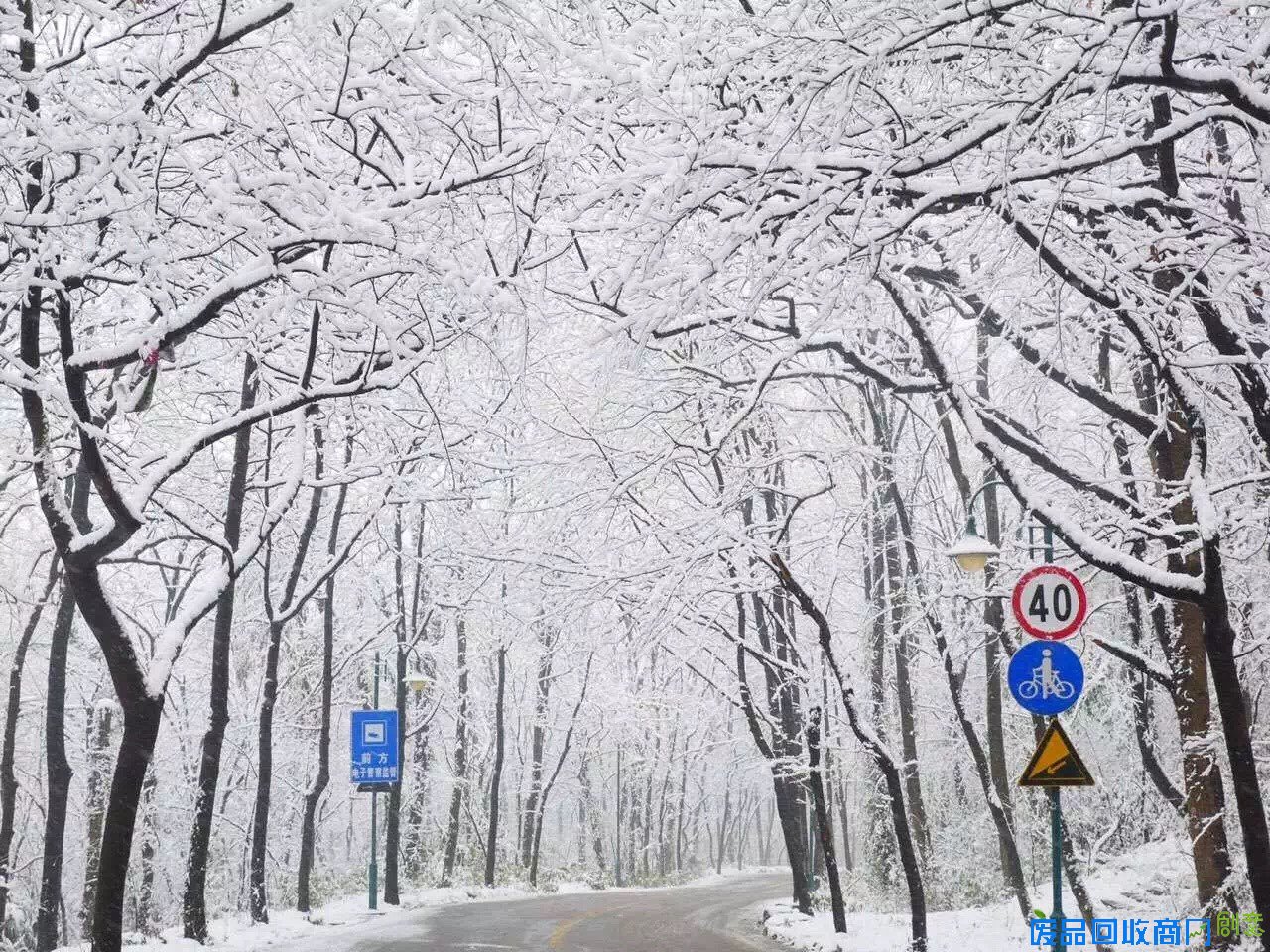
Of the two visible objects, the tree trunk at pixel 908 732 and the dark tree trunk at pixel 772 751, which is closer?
the dark tree trunk at pixel 772 751

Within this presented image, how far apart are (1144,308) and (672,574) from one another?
6318 mm

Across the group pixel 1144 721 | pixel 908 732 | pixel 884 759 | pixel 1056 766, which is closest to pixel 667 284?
pixel 1056 766

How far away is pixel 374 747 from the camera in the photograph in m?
22.4

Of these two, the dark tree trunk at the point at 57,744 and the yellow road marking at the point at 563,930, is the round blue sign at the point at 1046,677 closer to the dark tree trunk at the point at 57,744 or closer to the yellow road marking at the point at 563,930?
the yellow road marking at the point at 563,930

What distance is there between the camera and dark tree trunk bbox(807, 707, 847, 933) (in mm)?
16172

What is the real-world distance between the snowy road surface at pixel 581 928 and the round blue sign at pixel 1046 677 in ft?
26.3

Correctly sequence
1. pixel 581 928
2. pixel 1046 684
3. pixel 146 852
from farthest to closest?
pixel 146 852 < pixel 581 928 < pixel 1046 684

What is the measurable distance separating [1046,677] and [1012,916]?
9504mm

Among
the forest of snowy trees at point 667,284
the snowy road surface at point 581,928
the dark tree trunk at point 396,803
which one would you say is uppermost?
the forest of snowy trees at point 667,284

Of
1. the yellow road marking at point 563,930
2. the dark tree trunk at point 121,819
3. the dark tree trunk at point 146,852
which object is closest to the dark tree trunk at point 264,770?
the yellow road marking at point 563,930

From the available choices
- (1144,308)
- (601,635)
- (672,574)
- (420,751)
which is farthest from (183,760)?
(1144,308)

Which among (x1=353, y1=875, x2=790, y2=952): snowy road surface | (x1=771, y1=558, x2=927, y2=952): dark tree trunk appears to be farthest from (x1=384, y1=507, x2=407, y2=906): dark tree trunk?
(x1=771, y1=558, x2=927, y2=952): dark tree trunk

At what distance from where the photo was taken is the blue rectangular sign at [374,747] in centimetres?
2212

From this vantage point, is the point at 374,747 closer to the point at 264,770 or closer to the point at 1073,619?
the point at 264,770
